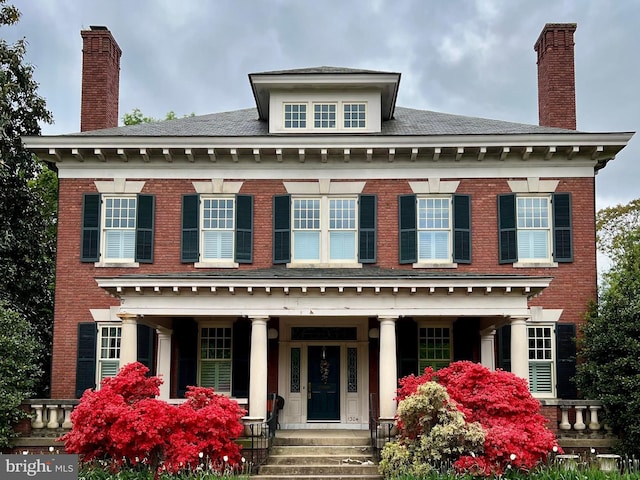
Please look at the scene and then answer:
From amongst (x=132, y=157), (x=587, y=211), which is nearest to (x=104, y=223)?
(x=132, y=157)

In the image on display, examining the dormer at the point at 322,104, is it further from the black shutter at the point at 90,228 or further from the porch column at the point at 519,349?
the porch column at the point at 519,349

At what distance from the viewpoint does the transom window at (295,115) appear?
22.5m

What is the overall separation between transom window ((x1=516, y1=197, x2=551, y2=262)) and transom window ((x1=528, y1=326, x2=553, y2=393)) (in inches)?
77.2

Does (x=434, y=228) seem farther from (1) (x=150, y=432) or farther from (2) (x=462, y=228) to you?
(1) (x=150, y=432)

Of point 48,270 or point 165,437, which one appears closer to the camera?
point 165,437

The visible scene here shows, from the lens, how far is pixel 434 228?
836 inches

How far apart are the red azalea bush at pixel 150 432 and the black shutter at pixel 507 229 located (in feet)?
29.2

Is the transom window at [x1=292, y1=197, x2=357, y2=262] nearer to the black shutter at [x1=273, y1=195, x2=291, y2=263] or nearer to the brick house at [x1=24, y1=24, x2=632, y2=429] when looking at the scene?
the brick house at [x1=24, y1=24, x2=632, y2=429]

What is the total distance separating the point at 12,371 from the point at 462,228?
11868 mm

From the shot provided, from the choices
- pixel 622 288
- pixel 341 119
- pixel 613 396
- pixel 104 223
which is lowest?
pixel 613 396

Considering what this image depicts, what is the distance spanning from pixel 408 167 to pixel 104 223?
841 centimetres

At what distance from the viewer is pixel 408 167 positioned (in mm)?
21453

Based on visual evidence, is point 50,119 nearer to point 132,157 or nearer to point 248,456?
point 132,157

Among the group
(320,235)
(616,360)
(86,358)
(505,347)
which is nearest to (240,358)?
(320,235)
